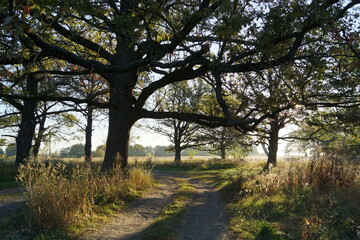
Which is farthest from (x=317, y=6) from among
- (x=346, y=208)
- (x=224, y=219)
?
(x=224, y=219)

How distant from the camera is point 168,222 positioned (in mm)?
7641

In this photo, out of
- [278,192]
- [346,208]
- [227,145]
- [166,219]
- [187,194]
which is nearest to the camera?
[346,208]

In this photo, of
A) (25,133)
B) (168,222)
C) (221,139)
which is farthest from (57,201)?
(221,139)

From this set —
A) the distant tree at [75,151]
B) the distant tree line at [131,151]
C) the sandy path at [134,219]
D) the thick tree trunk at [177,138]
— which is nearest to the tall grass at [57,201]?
the sandy path at [134,219]

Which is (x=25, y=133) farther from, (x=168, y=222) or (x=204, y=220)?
(x=204, y=220)

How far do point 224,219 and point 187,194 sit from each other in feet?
13.2

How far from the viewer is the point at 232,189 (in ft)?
41.8

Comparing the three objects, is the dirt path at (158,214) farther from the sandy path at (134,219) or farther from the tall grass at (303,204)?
the tall grass at (303,204)

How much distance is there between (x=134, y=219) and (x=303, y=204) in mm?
4873

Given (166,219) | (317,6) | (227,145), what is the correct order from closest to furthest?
(166,219) < (317,6) < (227,145)

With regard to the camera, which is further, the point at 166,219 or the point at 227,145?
the point at 227,145

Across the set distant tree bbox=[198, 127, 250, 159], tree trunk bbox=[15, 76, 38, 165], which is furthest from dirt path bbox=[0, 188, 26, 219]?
distant tree bbox=[198, 127, 250, 159]

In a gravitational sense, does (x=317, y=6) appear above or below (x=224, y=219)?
above

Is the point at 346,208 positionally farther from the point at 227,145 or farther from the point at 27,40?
the point at 227,145
